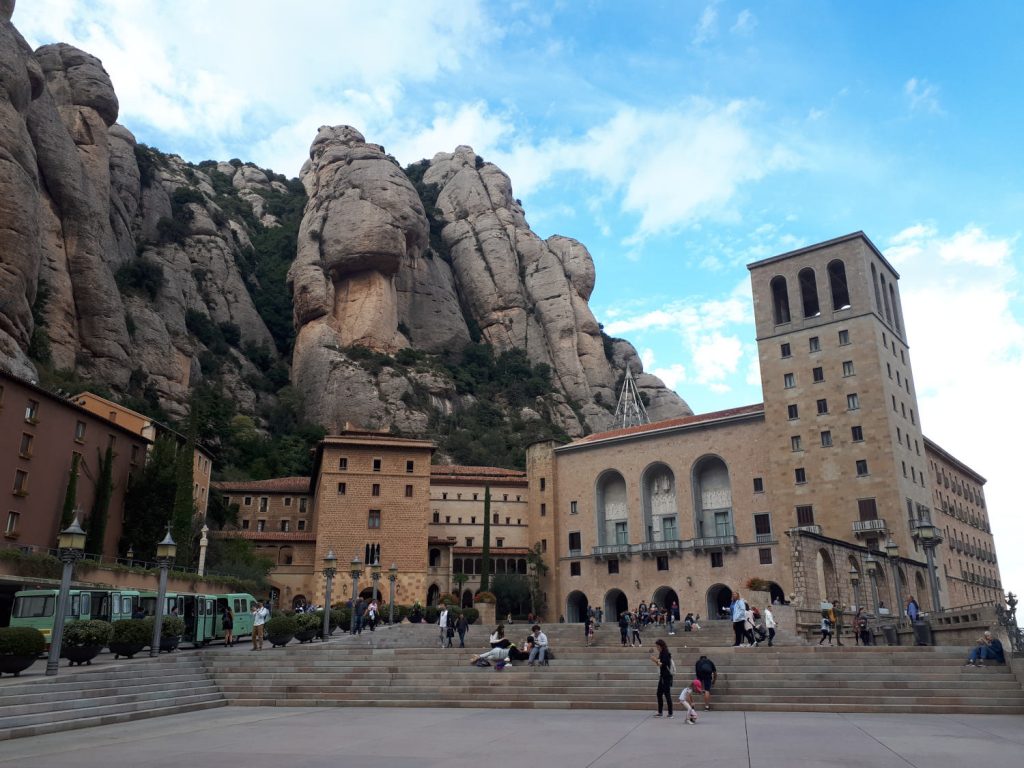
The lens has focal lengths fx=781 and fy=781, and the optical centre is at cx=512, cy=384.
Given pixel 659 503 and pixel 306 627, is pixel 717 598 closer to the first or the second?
pixel 659 503

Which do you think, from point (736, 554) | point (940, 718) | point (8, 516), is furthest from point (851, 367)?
point (8, 516)

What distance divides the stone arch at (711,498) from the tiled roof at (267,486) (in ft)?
90.4

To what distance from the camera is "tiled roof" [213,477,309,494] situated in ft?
180

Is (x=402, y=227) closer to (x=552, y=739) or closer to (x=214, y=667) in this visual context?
(x=214, y=667)

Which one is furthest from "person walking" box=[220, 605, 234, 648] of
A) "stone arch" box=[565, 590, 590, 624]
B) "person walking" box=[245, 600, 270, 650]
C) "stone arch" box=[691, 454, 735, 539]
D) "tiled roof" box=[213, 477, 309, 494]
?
"stone arch" box=[691, 454, 735, 539]

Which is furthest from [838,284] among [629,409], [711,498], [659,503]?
[629,409]

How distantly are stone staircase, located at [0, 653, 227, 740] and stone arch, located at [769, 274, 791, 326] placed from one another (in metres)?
43.5

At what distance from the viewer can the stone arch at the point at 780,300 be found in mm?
52469

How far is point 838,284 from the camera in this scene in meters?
52.8

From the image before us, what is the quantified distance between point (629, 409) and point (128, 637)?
72.8m

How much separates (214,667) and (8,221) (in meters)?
36.1

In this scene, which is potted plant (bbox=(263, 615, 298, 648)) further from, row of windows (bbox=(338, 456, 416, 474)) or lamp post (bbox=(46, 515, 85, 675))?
row of windows (bbox=(338, 456, 416, 474))

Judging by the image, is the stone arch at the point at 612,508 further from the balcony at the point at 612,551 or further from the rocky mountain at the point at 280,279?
the rocky mountain at the point at 280,279

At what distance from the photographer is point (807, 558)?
122 feet
